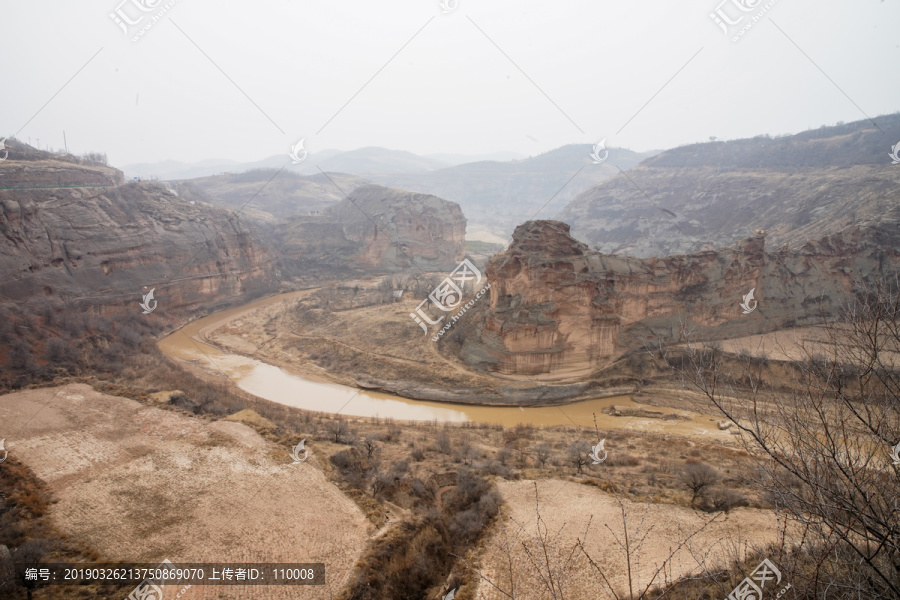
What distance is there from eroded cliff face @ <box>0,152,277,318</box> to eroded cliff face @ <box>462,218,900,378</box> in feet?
82.6

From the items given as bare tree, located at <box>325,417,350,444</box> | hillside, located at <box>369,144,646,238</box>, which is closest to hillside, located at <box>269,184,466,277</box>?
bare tree, located at <box>325,417,350,444</box>

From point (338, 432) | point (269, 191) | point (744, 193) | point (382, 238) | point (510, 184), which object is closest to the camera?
point (338, 432)

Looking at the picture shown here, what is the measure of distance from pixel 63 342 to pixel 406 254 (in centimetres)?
3883

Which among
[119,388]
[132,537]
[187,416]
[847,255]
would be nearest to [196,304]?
[119,388]

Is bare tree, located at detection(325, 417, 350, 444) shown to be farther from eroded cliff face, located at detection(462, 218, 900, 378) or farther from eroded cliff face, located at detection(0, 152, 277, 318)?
eroded cliff face, located at detection(0, 152, 277, 318)

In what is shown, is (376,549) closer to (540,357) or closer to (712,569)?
(712,569)

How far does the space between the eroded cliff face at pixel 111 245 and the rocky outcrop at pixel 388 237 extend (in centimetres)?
1246

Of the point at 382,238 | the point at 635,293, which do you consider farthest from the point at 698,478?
the point at 382,238

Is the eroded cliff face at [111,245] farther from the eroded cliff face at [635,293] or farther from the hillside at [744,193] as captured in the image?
the hillside at [744,193]

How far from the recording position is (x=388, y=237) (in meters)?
59.2

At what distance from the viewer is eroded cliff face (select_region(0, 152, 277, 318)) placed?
2950 centimetres

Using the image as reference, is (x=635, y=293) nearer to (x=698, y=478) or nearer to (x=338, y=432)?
(x=698, y=478)

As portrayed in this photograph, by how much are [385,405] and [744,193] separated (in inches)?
2332

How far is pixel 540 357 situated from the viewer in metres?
25.1
